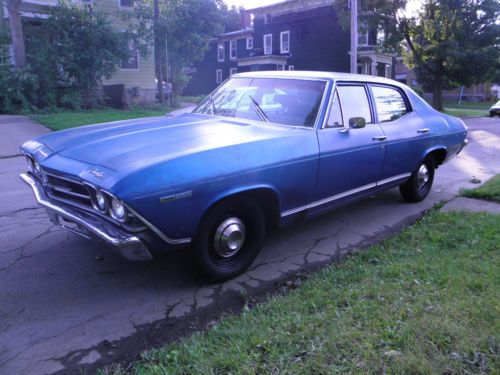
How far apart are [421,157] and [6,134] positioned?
10.5m

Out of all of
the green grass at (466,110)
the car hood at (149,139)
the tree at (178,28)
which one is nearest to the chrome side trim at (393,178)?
the car hood at (149,139)

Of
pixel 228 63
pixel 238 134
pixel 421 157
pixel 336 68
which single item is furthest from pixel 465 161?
pixel 228 63

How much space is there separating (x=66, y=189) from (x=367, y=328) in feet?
7.82

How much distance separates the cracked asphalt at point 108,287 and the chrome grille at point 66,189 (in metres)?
0.71

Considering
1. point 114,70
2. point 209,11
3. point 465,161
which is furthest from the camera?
point 209,11

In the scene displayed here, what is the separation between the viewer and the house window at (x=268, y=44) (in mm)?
37219

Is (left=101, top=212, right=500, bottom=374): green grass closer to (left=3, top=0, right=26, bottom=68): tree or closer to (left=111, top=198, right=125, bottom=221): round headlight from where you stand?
(left=111, top=198, right=125, bottom=221): round headlight

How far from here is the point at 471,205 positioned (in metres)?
5.85

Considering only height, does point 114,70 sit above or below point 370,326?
above

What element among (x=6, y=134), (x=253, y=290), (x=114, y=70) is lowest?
(x=253, y=290)

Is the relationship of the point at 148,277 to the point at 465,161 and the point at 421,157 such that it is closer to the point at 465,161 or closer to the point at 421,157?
the point at 421,157

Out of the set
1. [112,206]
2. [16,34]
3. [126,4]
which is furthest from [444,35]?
[112,206]

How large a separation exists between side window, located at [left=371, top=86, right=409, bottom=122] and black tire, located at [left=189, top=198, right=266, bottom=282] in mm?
2196

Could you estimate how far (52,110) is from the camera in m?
16.4
